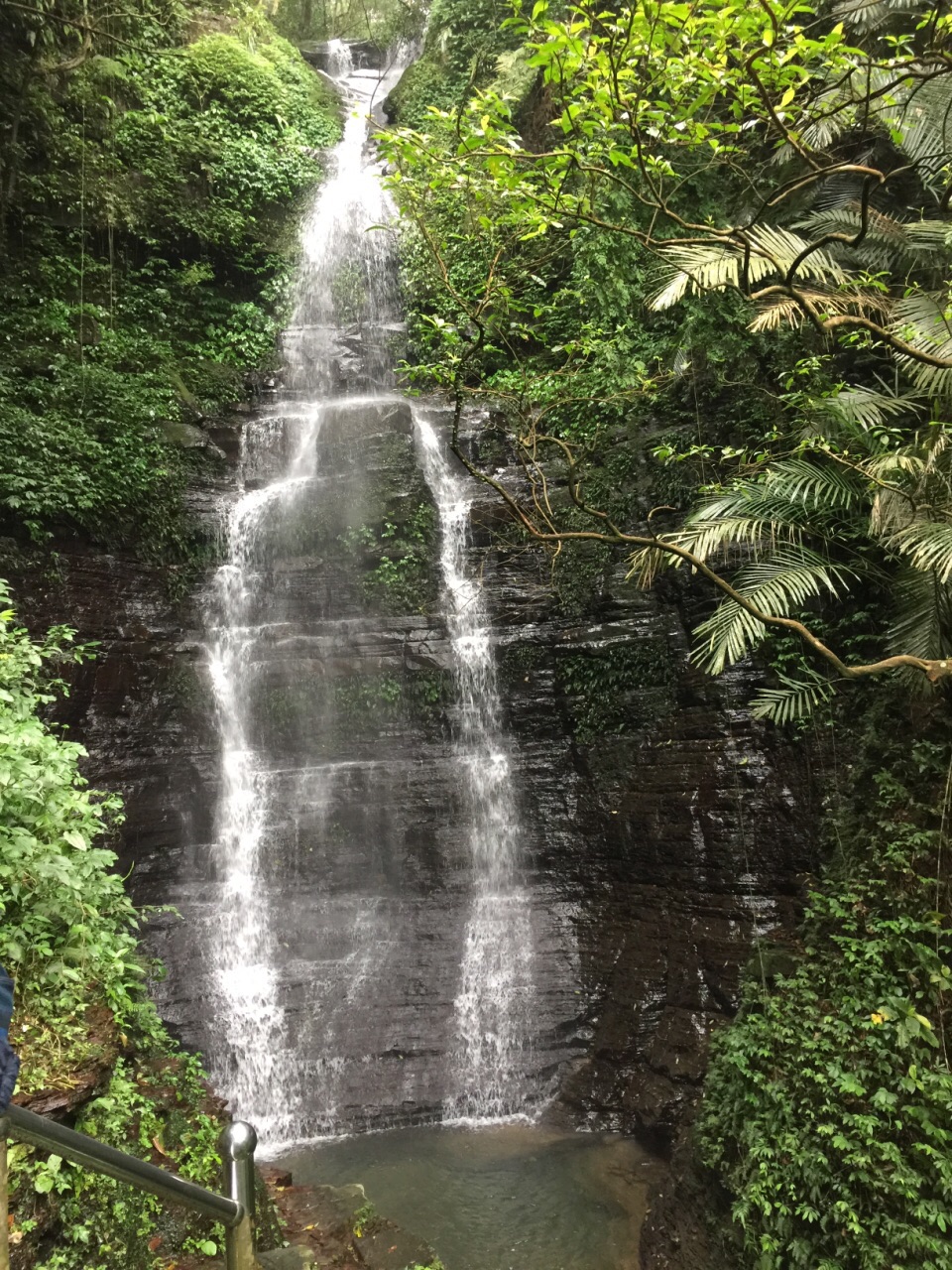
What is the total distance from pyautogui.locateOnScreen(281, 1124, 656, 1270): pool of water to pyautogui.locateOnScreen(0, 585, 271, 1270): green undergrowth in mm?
2197

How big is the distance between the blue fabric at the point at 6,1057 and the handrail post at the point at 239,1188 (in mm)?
803

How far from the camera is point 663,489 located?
31.0 ft

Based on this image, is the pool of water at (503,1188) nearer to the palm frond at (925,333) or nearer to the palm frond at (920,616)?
the palm frond at (920,616)

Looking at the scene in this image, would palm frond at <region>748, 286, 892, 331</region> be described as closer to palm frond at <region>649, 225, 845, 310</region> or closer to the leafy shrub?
palm frond at <region>649, 225, 845, 310</region>

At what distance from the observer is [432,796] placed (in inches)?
355

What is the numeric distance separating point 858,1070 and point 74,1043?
4552mm

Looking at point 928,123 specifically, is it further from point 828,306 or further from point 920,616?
point 920,616

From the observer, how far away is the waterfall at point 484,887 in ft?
24.4

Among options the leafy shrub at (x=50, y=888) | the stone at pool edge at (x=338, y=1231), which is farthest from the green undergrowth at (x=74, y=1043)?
the stone at pool edge at (x=338, y=1231)

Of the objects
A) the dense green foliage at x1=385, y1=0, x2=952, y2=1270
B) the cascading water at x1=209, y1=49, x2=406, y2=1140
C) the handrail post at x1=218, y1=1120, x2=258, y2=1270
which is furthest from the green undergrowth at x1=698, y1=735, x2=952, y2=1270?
the cascading water at x1=209, y1=49, x2=406, y2=1140

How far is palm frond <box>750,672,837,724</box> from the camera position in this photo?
6.42 meters

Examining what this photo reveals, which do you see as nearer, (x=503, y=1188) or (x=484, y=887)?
(x=503, y=1188)

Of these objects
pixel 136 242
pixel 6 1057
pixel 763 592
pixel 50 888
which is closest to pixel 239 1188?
pixel 6 1057

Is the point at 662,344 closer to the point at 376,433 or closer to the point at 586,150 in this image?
the point at 376,433
